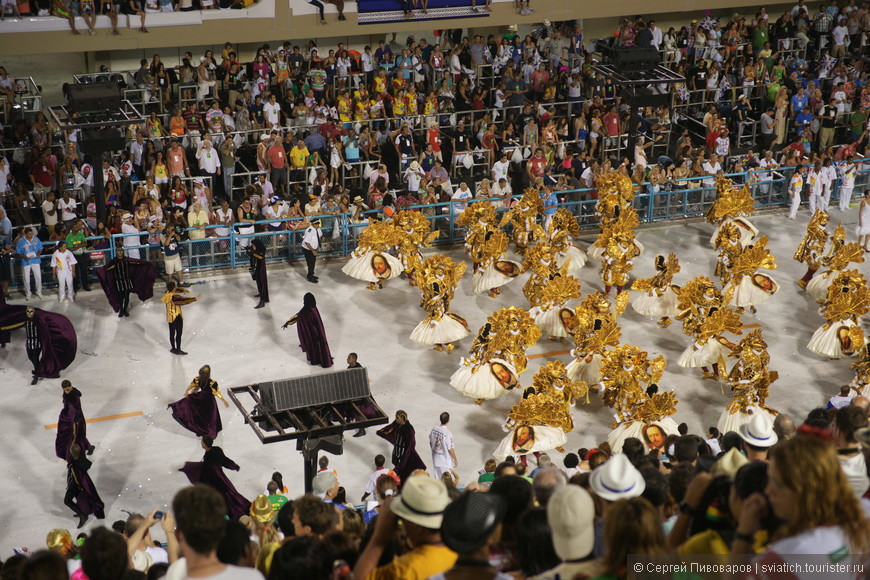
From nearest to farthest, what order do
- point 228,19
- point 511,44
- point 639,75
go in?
1. point 639,75
2. point 228,19
3. point 511,44

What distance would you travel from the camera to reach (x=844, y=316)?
17.1 metres

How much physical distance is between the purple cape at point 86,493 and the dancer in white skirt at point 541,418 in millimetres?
4783

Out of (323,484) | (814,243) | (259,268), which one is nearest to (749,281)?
(814,243)

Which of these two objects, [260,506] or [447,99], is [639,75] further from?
[260,506]

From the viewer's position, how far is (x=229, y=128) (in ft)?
74.0

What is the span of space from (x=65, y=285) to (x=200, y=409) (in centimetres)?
492

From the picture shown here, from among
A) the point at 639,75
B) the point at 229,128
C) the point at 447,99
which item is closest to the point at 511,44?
the point at 447,99

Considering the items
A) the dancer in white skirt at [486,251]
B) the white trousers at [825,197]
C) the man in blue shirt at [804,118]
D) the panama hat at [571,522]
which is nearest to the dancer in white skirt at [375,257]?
the dancer in white skirt at [486,251]

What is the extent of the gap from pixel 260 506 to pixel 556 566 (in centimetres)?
616

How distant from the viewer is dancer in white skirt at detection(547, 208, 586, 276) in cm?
1916

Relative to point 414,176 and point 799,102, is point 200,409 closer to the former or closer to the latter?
point 414,176

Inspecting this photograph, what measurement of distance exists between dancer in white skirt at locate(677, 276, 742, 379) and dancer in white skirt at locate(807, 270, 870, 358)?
1.42 meters

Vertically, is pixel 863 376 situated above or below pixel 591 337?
below

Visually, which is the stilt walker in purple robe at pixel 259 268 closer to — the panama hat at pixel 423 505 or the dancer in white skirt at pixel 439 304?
the dancer in white skirt at pixel 439 304
